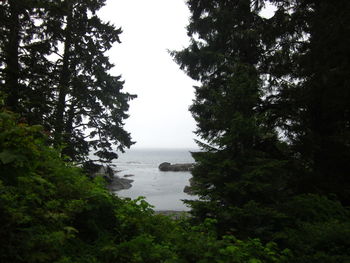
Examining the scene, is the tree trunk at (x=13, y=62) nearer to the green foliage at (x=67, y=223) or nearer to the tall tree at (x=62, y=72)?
the tall tree at (x=62, y=72)

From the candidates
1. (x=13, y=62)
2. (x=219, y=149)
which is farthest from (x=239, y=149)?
(x=13, y=62)

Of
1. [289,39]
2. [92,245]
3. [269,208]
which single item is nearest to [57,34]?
[289,39]

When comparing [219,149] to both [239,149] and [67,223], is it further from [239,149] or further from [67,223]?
[67,223]

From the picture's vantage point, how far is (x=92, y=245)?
364cm

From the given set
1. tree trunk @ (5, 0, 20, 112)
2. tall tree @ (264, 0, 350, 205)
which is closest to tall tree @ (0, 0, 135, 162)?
tree trunk @ (5, 0, 20, 112)

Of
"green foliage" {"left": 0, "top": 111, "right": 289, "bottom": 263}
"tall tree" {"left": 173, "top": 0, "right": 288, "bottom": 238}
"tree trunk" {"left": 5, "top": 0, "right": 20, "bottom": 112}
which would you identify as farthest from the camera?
"tree trunk" {"left": 5, "top": 0, "right": 20, "bottom": 112}

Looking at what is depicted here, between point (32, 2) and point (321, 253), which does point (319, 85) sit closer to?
point (321, 253)

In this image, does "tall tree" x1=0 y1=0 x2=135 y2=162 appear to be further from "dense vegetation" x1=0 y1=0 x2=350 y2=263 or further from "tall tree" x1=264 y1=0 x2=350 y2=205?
"tall tree" x1=264 y1=0 x2=350 y2=205

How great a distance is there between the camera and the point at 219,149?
261 inches

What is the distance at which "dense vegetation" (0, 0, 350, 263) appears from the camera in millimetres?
3195

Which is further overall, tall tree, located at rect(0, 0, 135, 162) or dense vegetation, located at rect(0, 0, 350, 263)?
tall tree, located at rect(0, 0, 135, 162)

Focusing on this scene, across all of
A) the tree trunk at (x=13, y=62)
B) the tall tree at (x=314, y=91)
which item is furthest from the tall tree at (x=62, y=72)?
the tall tree at (x=314, y=91)

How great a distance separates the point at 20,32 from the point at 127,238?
8.11 m

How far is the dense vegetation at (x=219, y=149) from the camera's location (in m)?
3.20
